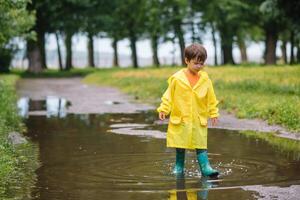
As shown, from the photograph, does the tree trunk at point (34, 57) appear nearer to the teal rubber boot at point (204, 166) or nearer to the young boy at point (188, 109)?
the young boy at point (188, 109)

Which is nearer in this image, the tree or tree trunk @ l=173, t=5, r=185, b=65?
the tree

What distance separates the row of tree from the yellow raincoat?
137 ft

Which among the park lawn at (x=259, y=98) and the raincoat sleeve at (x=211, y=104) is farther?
the park lawn at (x=259, y=98)

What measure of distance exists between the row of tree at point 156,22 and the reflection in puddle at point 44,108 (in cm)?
2862

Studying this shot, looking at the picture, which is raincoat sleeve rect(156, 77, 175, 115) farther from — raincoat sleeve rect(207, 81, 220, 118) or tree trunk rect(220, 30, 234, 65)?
tree trunk rect(220, 30, 234, 65)

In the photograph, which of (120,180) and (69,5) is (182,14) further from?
(120,180)

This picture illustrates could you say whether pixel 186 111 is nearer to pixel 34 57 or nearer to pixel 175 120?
pixel 175 120

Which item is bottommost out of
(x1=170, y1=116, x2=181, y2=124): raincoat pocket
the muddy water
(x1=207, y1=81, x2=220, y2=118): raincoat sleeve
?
the muddy water

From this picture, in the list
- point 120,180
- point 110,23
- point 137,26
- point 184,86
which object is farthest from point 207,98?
point 137,26

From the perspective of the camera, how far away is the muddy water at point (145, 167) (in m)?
6.84

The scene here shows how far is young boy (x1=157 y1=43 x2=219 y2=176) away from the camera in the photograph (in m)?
7.86

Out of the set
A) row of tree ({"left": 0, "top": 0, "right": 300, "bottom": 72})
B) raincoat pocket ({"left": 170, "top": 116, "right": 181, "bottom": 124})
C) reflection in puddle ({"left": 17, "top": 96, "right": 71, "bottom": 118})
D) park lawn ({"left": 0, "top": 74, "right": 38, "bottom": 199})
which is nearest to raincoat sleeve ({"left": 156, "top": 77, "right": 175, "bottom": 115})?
raincoat pocket ({"left": 170, "top": 116, "right": 181, "bottom": 124})

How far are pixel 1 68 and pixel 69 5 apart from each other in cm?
793

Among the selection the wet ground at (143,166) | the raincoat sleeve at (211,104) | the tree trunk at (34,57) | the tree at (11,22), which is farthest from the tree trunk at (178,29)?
the raincoat sleeve at (211,104)
